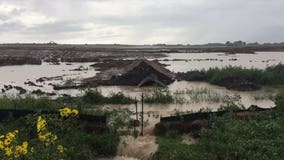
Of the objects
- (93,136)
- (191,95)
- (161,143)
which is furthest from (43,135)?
(191,95)

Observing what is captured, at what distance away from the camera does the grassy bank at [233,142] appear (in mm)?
9273

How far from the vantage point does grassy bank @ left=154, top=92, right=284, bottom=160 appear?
9.27m

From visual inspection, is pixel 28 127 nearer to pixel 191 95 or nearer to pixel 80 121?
pixel 80 121

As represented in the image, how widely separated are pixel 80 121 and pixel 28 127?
4.74 feet

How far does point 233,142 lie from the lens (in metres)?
9.98

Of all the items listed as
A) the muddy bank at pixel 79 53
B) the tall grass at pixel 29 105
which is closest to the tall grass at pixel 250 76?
the tall grass at pixel 29 105

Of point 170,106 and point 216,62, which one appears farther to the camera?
point 216,62

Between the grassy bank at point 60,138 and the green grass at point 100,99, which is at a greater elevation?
the grassy bank at point 60,138

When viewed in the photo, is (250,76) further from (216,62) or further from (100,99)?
(216,62)

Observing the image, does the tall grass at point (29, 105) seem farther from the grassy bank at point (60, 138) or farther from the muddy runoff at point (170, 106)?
the muddy runoff at point (170, 106)

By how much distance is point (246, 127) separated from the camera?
10852 millimetres

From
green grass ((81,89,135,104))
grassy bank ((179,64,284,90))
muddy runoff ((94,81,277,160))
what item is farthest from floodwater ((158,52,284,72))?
green grass ((81,89,135,104))

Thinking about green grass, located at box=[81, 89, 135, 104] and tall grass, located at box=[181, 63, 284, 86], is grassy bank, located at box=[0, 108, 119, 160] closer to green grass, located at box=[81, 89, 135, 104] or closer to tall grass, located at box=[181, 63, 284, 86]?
green grass, located at box=[81, 89, 135, 104]

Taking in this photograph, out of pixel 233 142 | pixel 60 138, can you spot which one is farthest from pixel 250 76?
pixel 60 138
